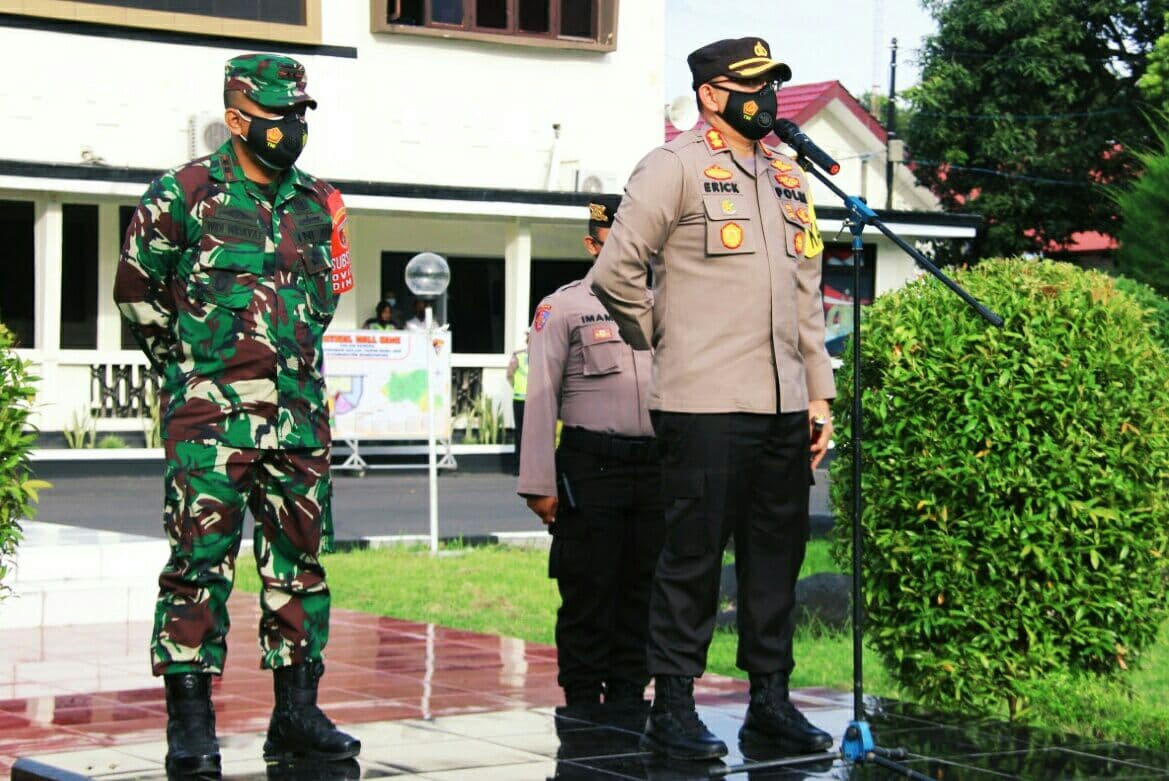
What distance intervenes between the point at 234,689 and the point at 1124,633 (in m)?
3.63

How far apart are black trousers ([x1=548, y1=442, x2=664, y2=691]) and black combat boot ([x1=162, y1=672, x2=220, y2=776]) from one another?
5.97ft

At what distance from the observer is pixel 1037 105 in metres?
38.9

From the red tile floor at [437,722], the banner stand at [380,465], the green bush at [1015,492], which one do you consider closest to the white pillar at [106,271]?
the banner stand at [380,465]

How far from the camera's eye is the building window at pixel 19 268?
23297 mm

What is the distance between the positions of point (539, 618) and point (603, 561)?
12.1ft

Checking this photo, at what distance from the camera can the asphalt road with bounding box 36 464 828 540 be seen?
52.7 ft

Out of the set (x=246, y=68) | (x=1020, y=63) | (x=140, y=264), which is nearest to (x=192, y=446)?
(x=140, y=264)

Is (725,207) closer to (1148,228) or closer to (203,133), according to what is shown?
(1148,228)

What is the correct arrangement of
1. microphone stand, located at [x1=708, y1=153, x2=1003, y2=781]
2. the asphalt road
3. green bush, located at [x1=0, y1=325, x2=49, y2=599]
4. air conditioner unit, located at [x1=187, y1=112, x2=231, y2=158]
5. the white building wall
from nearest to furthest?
1. microphone stand, located at [x1=708, y1=153, x2=1003, y2=781]
2. green bush, located at [x1=0, y1=325, x2=49, y2=599]
3. the asphalt road
4. the white building wall
5. air conditioner unit, located at [x1=187, y1=112, x2=231, y2=158]

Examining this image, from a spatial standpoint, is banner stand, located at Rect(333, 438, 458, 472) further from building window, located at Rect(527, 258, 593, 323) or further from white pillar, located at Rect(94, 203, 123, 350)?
building window, located at Rect(527, 258, 593, 323)

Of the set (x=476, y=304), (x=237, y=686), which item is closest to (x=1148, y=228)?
(x=476, y=304)

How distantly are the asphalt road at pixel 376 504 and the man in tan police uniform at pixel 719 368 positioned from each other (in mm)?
7452

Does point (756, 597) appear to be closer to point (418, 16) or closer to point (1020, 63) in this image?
point (418, 16)

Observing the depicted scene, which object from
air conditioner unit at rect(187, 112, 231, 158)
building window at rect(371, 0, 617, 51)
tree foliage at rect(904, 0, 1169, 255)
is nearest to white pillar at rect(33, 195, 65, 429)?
air conditioner unit at rect(187, 112, 231, 158)
